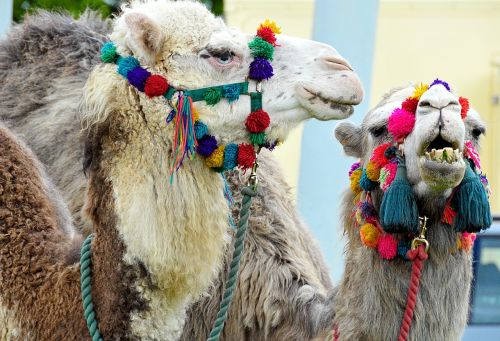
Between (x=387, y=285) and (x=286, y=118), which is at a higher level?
(x=286, y=118)

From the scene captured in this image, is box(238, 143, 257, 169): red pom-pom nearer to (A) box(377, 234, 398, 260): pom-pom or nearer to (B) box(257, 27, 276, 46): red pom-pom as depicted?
(B) box(257, 27, 276, 46): red pom-pom

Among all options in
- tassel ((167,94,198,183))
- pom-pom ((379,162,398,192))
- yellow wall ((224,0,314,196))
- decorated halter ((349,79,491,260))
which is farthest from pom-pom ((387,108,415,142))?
yellow wall ((224,0,314,196))

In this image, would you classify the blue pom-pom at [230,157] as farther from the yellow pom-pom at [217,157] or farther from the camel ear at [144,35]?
the camel ear at [144,35]

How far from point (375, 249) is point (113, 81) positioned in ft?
4.60

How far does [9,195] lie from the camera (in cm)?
436

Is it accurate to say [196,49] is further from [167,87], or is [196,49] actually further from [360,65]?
[360,65]

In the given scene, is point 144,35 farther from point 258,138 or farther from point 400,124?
point 400,124

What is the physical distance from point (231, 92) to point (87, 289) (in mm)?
923

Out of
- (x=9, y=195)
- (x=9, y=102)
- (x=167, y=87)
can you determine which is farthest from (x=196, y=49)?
(x=9, y=102)

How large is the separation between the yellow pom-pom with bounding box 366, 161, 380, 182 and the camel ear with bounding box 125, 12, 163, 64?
1149 mm

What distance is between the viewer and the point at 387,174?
15.3 feet

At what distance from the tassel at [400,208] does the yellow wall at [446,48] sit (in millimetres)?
12279

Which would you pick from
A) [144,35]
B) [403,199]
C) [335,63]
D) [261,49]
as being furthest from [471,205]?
[144,35]

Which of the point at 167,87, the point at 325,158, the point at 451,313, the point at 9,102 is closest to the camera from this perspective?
the point at 167,87
